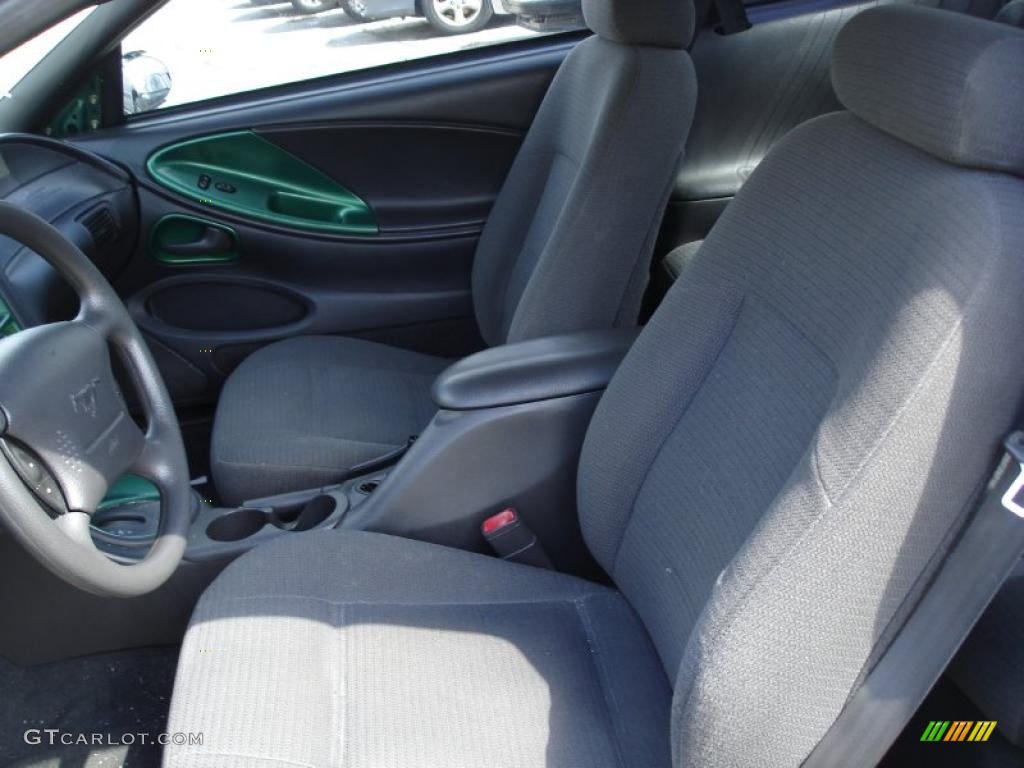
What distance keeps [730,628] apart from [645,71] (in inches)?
37.2

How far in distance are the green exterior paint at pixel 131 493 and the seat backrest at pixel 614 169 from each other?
0.59 metres

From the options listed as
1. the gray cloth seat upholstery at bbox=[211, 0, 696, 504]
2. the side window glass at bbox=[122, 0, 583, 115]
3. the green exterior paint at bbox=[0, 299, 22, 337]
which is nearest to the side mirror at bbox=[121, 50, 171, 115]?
the side window glass at bbox=[122, 0, 583, 115]

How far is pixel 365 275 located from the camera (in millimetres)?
2234

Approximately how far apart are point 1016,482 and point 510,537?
0.75 metres

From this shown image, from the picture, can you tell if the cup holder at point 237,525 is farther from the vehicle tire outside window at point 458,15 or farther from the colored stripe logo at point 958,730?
the vehicle tire outside window at point 458,15

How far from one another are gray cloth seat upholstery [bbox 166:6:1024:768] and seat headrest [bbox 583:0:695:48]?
47 centimetres

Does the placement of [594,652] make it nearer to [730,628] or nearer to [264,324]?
[730,628]

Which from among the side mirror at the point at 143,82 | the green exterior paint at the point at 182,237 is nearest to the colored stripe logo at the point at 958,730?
the green exterior paint at the point at 182,237

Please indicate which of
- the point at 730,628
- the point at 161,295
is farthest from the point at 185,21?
the point at 730,628

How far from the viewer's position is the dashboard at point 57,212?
147cm

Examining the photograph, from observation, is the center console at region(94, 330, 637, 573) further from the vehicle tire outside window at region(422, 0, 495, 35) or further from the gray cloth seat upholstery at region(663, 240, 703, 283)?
the vehicle tire outside window at region(422, 0, 495, 35)

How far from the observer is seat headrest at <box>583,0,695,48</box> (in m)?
1.56

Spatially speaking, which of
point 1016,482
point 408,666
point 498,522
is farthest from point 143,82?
point 1016,482

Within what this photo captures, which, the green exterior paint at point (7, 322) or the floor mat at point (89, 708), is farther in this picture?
the floor mat at point (89, 708)
